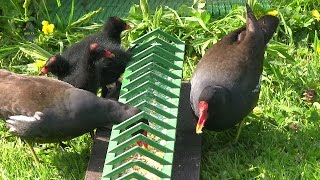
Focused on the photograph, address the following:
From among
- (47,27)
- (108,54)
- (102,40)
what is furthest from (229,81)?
(47,27)

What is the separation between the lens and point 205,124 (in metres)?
4.89

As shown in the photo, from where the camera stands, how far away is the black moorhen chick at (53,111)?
4754mm

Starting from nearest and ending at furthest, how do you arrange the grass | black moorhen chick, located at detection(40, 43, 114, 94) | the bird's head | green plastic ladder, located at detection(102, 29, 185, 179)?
green plastic ladder, located at detection(102, 29, 185, 179) < the grass < black moorhen chick, located at detection(40, 43, 114, 94) < the bird's head

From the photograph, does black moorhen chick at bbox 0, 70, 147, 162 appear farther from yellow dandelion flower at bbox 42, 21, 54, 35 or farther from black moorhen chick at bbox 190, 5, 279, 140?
yellow dandelion flower at bbox 42, 21, 54, 35

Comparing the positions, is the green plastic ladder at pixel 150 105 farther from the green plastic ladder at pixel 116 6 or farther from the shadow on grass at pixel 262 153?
the green plastic ladder at pixel 116 6

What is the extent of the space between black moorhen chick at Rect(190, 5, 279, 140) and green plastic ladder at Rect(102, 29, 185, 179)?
0.20 metres

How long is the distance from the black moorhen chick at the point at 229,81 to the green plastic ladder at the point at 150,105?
20 centimetres

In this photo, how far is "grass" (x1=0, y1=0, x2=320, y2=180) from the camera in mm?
4953

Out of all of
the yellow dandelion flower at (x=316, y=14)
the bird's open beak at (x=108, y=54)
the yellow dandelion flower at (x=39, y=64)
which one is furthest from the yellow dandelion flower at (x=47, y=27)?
the yellow dandelion flower at (x=316, y=14)

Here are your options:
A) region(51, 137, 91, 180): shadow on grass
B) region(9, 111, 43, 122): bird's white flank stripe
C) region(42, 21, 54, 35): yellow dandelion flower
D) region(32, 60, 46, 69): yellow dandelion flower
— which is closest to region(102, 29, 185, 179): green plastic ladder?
region(51, 137, 91, 180): shadow on grass

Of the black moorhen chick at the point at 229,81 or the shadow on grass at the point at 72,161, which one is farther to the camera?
the shadow on grass at the point at 72,161

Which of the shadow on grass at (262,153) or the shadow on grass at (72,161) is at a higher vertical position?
the shadow on grass at (262,153)

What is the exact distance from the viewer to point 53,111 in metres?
4.77

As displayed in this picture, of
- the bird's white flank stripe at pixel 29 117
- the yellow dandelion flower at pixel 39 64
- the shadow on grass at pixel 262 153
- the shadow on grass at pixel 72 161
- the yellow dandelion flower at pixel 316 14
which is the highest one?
the yellow dandelion flower at pixel 316 14
